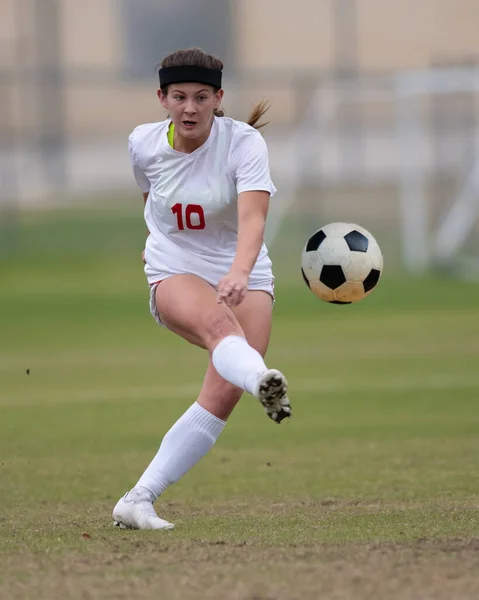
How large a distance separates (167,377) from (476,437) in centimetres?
487

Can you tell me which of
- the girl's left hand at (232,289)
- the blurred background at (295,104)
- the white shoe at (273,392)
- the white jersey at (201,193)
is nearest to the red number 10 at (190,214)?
the white jersey at (201,193)

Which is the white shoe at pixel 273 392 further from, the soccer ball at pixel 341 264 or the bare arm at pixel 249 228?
the soccer ball at pixel 341 264

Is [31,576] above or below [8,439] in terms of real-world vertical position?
above

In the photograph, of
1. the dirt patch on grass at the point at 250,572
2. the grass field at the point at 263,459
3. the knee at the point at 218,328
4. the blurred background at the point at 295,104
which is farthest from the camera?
the blurred background at the point at 295,104

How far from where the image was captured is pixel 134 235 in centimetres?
2864

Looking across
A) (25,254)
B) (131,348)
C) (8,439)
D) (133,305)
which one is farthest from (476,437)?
(25,254)

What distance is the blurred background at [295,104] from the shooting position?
86.0 feet

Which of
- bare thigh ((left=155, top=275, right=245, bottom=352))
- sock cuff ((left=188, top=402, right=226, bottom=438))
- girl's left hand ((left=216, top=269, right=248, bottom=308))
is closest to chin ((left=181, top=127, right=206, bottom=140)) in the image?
bare thigh ((left=155, top=275, right=245, bottom=352))

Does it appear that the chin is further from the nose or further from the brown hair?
the brown hair

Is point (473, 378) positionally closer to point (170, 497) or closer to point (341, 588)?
point (170, 497)

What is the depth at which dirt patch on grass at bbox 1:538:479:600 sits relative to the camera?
4.60 metres

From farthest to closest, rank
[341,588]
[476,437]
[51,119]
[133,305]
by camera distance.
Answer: [51,119]
[133,305]
[476,437]
[341,588]

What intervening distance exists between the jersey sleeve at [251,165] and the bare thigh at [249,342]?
58 cm

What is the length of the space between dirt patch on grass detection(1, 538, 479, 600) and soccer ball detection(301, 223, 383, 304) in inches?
70.6
